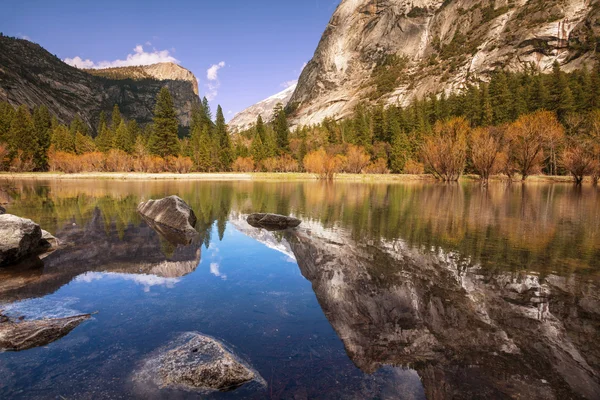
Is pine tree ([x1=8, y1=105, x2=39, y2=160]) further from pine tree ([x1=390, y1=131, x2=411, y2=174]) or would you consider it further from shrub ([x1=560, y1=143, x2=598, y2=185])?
shrub ([x1=560, y1=143, x2=598, y2=185])

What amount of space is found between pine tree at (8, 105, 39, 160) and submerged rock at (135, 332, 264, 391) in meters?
91.8

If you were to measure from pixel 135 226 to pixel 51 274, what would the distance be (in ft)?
20.6

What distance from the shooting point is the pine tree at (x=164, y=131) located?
263 feet

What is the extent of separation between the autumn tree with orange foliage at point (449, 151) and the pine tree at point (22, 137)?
8779 centimetres

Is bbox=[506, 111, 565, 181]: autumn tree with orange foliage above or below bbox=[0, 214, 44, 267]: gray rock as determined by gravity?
above

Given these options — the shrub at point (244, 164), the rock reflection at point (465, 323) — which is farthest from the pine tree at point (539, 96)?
the rock reflection at point (465, 323)

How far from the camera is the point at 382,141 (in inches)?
3627

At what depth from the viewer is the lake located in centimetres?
403

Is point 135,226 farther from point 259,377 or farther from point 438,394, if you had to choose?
point 438,394

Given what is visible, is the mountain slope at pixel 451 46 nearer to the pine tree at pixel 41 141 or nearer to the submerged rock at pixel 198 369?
the pine tree at pixel 41 141

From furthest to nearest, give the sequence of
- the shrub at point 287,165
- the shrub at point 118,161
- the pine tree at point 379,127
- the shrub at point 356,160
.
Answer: the pine tree at point 379,127 → the shrub at point 287,165 → the shrub at point 118,161 → the shrub at point 356,160

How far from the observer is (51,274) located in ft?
26.2

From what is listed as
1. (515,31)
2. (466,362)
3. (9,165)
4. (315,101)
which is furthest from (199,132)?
(515,31)

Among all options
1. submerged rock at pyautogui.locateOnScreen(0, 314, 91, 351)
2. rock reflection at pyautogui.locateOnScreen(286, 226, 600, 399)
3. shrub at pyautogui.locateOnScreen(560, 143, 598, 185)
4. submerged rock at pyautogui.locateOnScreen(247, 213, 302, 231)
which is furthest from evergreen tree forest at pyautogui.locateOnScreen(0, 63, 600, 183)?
submerged rock at pyautogui.locateOnScreen(0, 314, 91, 351)
